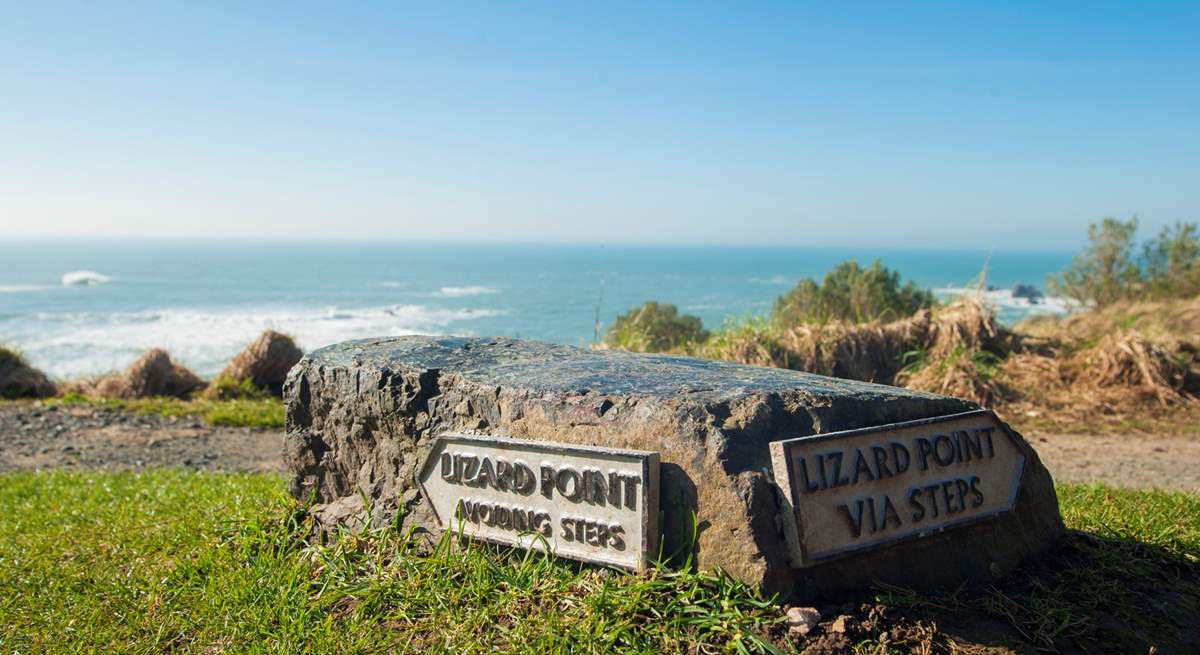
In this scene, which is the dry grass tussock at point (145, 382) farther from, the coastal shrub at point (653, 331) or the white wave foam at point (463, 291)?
the white wave foam at point (463, 291)

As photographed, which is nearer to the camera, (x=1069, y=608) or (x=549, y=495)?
(x=1069, y=608)

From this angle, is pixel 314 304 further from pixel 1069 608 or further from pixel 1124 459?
pixel 1069 608

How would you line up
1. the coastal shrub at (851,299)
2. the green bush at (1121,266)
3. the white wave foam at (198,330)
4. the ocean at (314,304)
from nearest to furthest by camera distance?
the coastal shrub at (851,299) → the green bush at (1121,266) → the white wave foam at (198,330) → the ocean at (314,304)

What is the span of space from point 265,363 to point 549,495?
9188 mm

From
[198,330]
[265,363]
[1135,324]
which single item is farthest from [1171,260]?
[198,330]

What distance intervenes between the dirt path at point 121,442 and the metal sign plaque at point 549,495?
15.5 feet

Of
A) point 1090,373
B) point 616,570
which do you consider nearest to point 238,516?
point 616,570

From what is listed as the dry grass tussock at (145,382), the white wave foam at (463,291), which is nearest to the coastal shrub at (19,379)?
the dry grass tussock at (145,382)

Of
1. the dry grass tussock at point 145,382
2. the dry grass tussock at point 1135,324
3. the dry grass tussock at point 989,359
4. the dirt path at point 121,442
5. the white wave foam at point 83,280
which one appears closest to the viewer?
the dirt path at point 121,442

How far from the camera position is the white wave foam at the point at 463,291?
66.8 m

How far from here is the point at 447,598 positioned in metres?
2.94

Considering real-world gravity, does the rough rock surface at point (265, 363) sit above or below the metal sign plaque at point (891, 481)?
below

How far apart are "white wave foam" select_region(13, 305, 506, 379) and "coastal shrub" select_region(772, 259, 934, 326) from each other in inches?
750

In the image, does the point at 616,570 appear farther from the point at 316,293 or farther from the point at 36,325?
the point at 316,293
